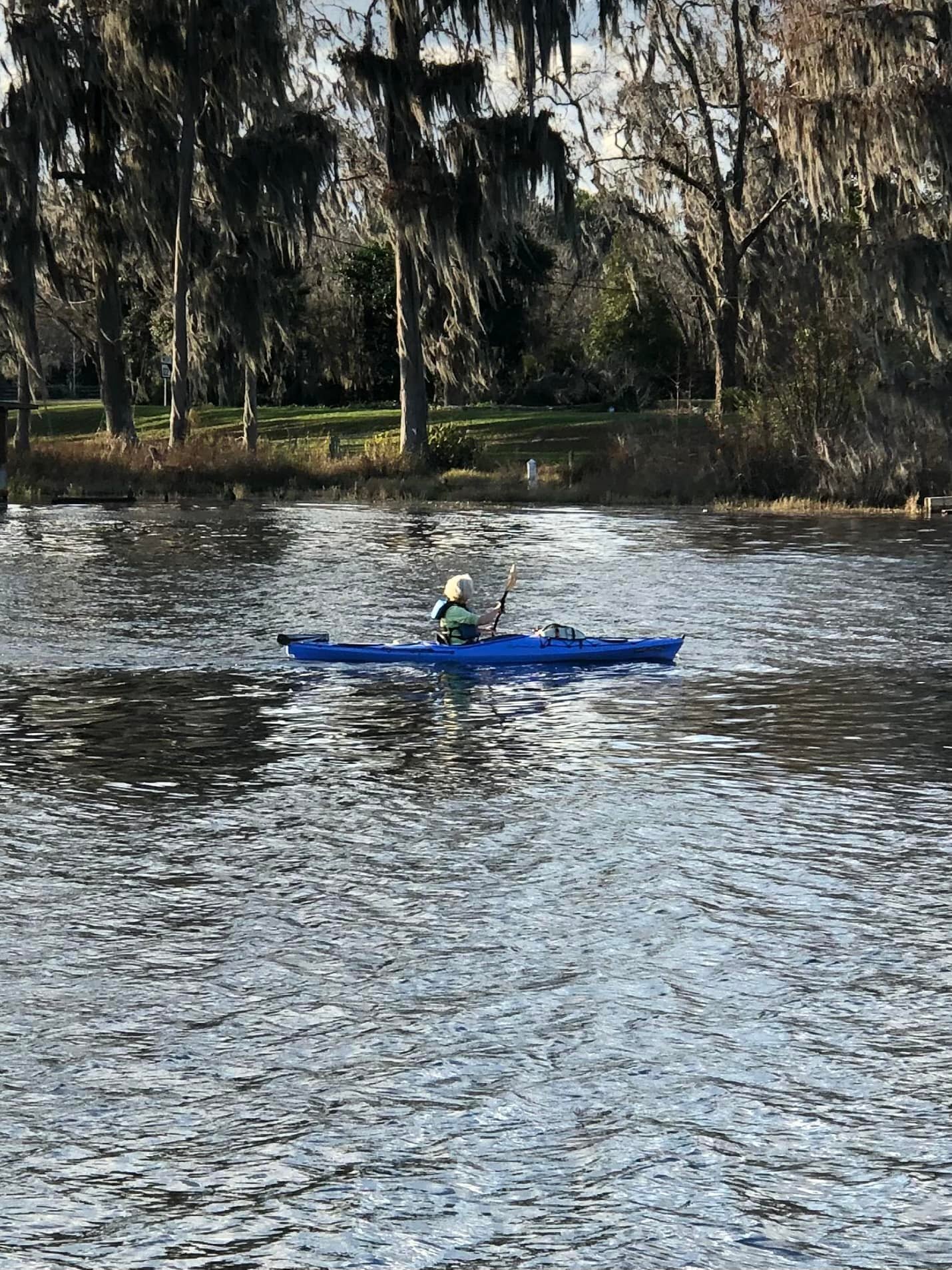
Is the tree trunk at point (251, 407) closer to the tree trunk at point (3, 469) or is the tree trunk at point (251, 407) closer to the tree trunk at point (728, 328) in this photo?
the tree trunk at point (3, 469)

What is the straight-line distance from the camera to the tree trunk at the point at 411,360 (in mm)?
50188

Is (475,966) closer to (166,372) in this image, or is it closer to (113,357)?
(113,357)

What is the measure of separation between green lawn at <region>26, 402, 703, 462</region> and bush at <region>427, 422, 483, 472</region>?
1748 mm

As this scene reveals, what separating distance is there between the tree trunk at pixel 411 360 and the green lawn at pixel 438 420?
11.7 feet

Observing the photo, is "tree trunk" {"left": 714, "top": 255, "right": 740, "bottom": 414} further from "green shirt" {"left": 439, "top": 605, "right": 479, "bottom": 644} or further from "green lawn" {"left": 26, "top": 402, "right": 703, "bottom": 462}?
"green shirt" {"left": 439, "top": 605, "right": 479, "bottom": 644}

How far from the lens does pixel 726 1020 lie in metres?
8.94

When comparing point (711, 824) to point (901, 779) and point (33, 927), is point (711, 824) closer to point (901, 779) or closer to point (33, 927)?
point (901, 779)

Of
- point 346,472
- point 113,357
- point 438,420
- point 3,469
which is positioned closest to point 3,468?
point 3,469

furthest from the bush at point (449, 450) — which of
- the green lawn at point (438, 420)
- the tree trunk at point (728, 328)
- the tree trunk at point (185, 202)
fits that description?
the tree trunk at point (728, 328)

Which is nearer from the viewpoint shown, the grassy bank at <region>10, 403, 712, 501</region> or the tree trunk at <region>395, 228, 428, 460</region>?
the grassy bank at <region>10, 403, 712, 501</region>

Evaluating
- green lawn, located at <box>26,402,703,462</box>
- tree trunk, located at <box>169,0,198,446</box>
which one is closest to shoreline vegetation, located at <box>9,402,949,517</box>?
green lawn, located at <box>26,402,703,462</box>

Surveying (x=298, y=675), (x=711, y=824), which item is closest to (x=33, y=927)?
(x=711, y=824)

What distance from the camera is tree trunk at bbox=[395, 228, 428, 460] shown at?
5019cm

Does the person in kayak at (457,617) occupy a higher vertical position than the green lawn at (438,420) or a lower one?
lower
